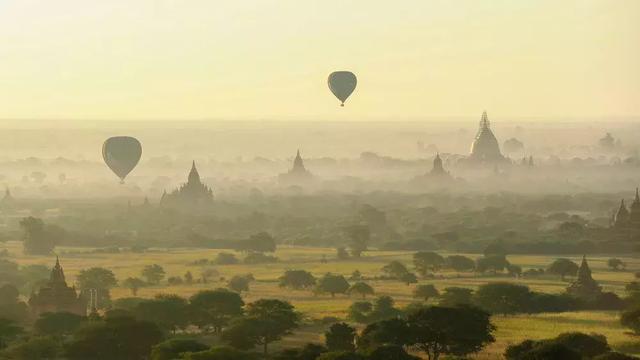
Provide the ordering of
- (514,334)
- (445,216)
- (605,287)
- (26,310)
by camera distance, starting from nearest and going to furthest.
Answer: (514,334)
(26,310)
(605,287)
(445,216)

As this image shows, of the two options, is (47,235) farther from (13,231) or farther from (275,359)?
(275,359)

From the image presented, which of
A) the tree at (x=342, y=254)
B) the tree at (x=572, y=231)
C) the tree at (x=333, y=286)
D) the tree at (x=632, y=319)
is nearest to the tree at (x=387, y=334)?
the tree at (x=632, y=319)

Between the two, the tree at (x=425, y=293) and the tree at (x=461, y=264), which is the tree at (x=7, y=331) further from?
the tree at (x=461, y=264)

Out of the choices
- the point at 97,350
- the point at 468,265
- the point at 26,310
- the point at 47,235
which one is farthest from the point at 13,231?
the point at 97,350

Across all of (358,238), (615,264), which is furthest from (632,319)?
(358,238)

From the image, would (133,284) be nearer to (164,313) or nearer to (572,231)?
(164,313)

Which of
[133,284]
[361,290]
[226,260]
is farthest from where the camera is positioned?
[226,260]
